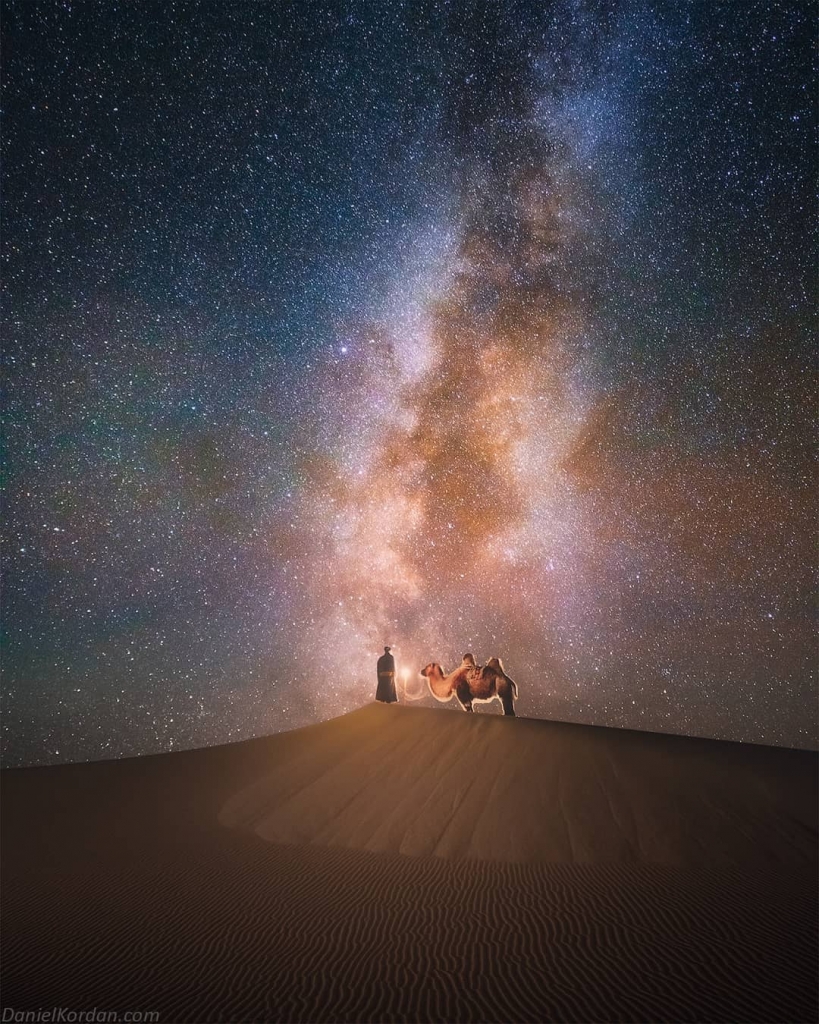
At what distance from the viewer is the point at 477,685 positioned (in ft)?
79.2

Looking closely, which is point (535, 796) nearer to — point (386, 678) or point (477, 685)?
point (477, 685)

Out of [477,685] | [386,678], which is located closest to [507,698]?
[477,685]

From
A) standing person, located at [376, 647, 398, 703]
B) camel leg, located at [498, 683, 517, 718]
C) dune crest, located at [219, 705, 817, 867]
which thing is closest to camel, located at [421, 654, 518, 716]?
camel leg, located at [498, 683, 517, 718]

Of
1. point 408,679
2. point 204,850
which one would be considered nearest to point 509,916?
point 204,850

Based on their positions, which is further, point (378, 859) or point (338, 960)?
point (378, 859)

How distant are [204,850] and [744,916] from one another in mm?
10424

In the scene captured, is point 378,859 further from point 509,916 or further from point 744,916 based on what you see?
point 744,916

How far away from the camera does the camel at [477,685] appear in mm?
23938

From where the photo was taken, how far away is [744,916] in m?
9.36

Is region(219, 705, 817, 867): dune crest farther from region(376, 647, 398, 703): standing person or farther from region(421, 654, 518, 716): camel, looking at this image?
region(376, 647, 398, 703): standing person

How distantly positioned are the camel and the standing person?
1.81 metres

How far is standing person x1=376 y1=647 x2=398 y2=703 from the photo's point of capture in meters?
25.1

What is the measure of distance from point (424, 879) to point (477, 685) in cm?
1282

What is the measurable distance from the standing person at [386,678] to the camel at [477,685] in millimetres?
1806
